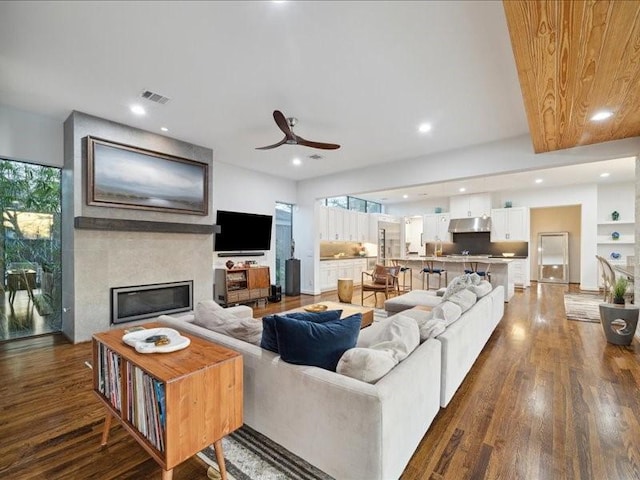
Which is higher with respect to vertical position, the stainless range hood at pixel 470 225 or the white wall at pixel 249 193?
the white wall at pixel 249 193

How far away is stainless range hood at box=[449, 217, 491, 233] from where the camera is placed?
8.68m

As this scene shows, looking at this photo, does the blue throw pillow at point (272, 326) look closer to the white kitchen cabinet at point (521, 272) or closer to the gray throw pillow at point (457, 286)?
the gray throw pillow at point (457, 286)

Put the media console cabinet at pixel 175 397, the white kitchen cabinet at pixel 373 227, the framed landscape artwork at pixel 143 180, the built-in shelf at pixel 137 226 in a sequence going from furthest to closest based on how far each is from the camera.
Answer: the white kitchen cabinet at pixel 373 227, the framed landscape artwork at pixel 143 180, the built-in shelf at pixel 137 226, the media console cabinet at pixel 175 397

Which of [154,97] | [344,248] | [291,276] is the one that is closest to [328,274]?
[291,276]

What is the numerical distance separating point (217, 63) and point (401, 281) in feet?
23.9

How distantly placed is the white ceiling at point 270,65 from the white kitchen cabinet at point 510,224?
16.8ft

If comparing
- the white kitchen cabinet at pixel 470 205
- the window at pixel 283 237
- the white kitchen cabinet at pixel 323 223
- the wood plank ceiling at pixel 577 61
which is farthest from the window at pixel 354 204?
the wood plank ceiling at pixel 577 61

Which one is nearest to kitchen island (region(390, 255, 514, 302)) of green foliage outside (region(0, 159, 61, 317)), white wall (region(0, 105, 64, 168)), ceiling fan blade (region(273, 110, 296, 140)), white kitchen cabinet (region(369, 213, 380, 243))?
white kitchen cabinet (region(369, 213, 380, 243))

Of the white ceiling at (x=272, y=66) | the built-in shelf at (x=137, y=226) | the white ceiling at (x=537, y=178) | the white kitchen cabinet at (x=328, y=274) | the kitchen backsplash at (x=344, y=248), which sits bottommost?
the white kitchen cabinet at (x=328, y=274)

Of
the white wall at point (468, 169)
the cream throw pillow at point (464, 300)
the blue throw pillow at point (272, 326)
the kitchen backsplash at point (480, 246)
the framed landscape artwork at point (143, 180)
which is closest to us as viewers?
the blue throw pillow at point (272, 326)

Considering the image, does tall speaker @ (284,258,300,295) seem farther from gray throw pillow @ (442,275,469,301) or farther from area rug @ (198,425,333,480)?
area rug @ (198,425,333,480)

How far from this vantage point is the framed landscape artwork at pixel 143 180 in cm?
390

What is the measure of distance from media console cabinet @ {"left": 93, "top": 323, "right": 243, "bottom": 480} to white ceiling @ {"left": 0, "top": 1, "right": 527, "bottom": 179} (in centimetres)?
231

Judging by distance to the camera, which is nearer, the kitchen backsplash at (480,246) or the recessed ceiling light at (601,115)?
the recessed ceiling light at (601,115)
